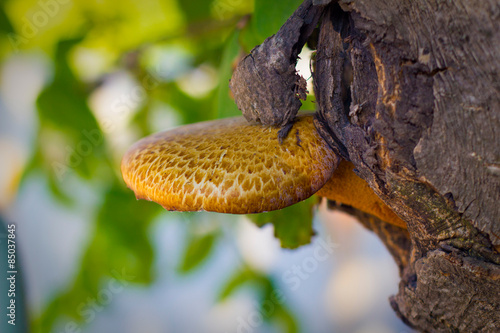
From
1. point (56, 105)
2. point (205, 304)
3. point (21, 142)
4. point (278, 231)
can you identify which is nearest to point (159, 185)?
point (278, 231)

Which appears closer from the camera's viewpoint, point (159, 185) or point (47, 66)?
point (159, 185)

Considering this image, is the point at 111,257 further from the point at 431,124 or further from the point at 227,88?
the point at 431,124

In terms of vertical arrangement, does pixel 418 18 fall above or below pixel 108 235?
above

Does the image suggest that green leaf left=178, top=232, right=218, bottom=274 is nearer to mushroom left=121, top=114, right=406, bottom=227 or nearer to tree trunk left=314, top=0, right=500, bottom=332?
mushroom left=121, top=114, right=406, bottom=227

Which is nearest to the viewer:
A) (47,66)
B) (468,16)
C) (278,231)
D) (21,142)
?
(468,16)

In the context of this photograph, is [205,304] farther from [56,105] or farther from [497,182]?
[497,182]

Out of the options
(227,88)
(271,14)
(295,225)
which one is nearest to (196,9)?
(227,88)

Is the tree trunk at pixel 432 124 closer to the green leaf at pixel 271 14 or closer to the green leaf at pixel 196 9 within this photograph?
the green leaf at pixel 271 14

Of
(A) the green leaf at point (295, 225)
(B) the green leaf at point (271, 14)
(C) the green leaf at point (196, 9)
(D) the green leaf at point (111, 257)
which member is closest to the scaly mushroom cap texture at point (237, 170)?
(B) the green leaf at point (271, 14)
